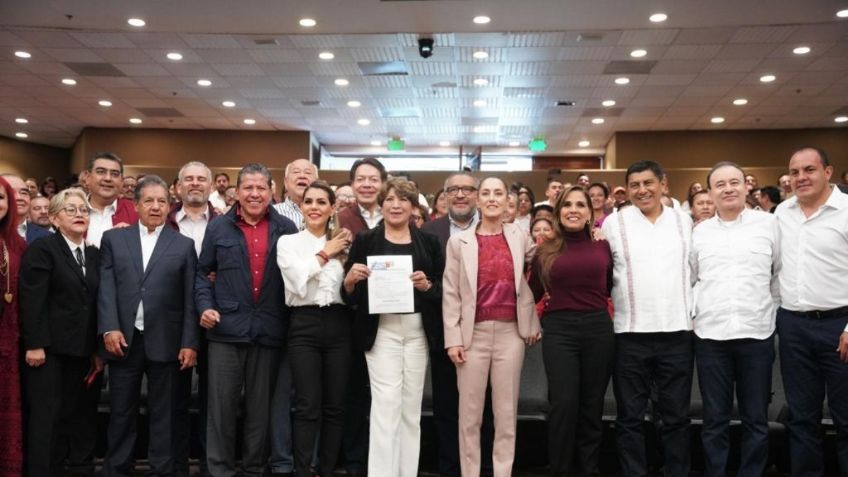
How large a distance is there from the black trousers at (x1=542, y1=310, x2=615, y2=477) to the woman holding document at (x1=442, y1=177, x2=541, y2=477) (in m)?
0.18

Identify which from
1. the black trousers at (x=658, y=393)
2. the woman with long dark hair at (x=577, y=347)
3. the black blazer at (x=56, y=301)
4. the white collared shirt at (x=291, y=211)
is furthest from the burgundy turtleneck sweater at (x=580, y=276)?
the black blazer at (x=56, y=301)

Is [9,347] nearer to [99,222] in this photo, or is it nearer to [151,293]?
[151,293]

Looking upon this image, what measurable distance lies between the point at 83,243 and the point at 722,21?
7948 millimetres

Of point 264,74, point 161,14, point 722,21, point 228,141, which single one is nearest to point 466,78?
point 264,74

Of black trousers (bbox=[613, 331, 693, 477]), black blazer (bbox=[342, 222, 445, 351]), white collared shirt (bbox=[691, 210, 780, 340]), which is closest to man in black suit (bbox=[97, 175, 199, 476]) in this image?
black blazer (bbox=[342, 222, 445, 351])

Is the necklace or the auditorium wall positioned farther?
the auditorium wall

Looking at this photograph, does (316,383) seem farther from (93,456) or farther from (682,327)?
(682,327)

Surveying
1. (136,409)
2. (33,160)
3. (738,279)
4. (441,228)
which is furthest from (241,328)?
(33,160)

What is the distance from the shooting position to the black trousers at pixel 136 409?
3770 mm

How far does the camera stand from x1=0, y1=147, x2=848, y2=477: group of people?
3.63 metres

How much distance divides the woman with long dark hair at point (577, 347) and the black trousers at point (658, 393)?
0.11 m

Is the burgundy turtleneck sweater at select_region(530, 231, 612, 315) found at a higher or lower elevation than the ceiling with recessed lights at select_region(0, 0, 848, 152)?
lower

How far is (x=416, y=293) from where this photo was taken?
3.72 m

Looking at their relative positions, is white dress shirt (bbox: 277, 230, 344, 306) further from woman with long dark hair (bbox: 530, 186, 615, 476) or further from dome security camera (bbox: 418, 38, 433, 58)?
dome security camera (bbox: 418, 38, 433, 58)
